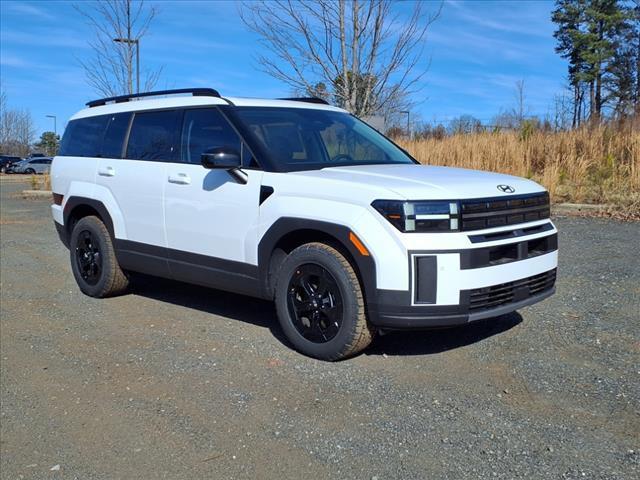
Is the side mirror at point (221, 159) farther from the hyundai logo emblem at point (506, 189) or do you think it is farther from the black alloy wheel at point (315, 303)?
the hyundai logo emblem at point (506, 189)

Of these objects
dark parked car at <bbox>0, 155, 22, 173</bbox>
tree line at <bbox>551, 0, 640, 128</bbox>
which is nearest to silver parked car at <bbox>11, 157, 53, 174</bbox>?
dark parked car at <bbox>0, 155, 22, 173</bbox>

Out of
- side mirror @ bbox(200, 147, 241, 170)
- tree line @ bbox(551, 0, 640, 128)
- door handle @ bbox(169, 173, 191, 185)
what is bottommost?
door handle @ bbox(169, 173, 191, 185)

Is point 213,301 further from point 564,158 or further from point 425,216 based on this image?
point 564,158

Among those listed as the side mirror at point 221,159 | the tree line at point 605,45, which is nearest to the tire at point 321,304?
the side mirror at point 221,159

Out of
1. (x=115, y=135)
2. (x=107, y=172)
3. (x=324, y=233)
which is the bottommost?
(x=324, y=233)

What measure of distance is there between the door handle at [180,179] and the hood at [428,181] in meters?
1.18

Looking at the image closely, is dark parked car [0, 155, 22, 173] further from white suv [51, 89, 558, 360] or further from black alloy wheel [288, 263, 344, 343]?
black alloy wheel [288, 263, 344, 343]

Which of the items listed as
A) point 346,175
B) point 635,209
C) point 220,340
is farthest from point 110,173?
point 635,209

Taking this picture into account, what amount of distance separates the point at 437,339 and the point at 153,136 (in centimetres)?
314

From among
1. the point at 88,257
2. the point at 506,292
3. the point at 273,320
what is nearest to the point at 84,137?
the point at 88,257

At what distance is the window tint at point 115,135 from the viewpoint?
20.6ft

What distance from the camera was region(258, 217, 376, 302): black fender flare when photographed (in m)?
4.15

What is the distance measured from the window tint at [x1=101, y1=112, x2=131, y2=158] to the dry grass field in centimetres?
→ 827

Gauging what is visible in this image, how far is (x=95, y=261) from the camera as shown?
256 inches
